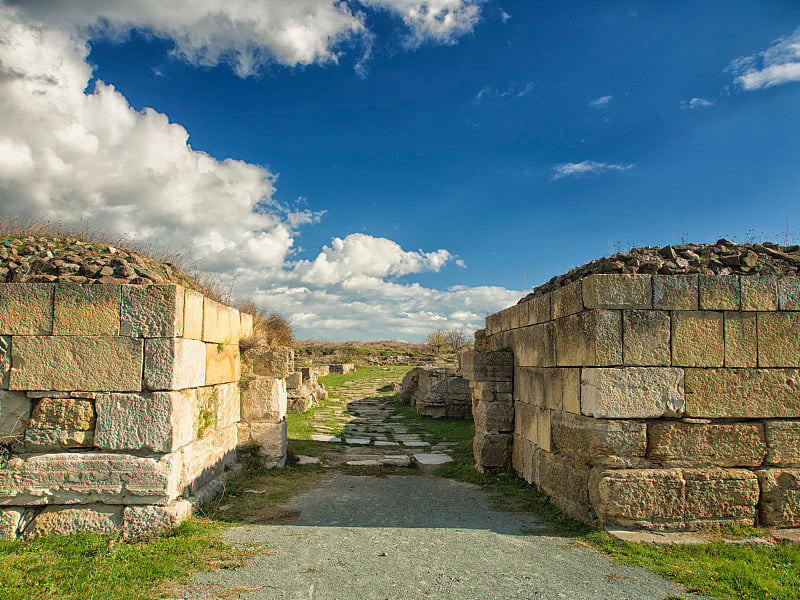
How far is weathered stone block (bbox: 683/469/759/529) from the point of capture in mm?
5168

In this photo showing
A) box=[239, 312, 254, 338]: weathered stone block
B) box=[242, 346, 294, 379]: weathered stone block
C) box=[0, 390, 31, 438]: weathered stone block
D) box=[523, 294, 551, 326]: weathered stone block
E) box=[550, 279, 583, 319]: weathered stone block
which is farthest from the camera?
box=[242, 346, 294, 379]: weathered stone block

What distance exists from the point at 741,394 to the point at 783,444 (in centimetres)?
62

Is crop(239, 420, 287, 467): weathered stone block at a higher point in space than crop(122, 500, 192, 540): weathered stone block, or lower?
higher

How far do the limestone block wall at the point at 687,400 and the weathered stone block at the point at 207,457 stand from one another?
159 inches

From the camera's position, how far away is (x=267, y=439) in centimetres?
784

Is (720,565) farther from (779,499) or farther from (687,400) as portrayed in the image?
(687,400)

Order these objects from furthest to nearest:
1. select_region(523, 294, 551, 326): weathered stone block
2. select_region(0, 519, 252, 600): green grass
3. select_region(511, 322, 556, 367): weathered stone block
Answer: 1. select_region(523, 294, 551, 326): weathered stone block
2. select_region(511, 322, 556, 367): weathered stone block
3. select_region(0, 519, 252, 600): green grass

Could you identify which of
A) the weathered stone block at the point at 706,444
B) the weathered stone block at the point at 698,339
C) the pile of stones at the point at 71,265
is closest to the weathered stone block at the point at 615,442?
the weathered stone block at the point at 706,444

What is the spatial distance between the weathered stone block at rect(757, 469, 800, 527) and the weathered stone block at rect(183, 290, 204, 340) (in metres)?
5.86

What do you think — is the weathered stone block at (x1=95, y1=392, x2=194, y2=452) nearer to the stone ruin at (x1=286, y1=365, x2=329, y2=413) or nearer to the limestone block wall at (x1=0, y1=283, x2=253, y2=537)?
the limestone block wall at (x1=0, y1=283, x2=253, y2=537)

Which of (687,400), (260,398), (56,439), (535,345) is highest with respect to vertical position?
(535,345)

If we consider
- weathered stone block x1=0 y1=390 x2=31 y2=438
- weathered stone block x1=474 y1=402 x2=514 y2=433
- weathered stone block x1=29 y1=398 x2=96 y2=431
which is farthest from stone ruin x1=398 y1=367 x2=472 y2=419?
weathered stone block x1=0 y1=390 x2=31 y2=438

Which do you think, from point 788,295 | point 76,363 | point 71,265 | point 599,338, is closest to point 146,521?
point 76,363

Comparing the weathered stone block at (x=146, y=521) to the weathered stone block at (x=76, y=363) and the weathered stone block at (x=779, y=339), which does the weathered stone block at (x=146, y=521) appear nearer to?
the weathered stone block at (x=76, y=363)
